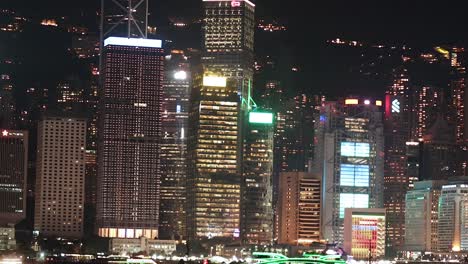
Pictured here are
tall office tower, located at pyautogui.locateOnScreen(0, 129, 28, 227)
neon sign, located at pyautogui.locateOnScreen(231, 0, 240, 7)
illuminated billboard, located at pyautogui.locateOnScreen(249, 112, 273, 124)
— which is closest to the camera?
tall office tower, located at pyautogui.locateOnScreen(0, 129, 28, 227)

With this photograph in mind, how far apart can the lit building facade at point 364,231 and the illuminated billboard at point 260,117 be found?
15.1 m

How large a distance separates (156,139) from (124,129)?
4315mm

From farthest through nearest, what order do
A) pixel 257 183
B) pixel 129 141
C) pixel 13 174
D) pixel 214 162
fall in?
pixel 257 183 < pixel 214 162 < pixel 129 141 < pixel 13 174

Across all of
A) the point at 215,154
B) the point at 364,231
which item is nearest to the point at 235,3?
the point at 215,154

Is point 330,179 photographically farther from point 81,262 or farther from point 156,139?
point 81,262

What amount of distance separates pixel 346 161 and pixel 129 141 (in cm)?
3025

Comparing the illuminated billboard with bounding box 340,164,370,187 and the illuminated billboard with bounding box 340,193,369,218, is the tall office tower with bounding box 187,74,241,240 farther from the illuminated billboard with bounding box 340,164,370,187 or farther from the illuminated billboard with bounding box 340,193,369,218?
the illuminated billboard with bounding box 340,164,370,187

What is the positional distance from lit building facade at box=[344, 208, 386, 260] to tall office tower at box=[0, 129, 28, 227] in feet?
126

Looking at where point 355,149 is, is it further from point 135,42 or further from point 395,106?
point 135,42

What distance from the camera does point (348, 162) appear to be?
16625cm

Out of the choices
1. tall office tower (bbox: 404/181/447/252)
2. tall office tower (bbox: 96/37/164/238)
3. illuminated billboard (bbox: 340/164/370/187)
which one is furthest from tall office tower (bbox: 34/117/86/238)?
tall office tower (bbox: 404/181/447/252)

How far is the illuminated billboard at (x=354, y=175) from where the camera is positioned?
165 m

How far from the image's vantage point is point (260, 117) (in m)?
152

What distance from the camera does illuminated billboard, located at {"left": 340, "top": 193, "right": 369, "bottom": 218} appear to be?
538ft
